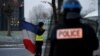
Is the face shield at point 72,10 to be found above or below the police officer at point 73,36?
above

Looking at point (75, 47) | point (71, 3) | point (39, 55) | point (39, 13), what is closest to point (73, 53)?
point (75, 47)

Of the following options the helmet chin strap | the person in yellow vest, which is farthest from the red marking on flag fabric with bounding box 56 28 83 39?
the person in yellow vest

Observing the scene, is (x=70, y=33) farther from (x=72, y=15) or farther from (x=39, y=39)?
(x=39, y=39)

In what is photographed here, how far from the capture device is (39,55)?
17.6 meters

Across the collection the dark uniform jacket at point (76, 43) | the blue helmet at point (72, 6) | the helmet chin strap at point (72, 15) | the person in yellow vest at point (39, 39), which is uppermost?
the blue helmet at point (72, 6)

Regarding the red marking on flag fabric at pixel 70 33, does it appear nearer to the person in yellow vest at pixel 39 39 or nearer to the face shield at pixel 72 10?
the face shield at pixel 72 10

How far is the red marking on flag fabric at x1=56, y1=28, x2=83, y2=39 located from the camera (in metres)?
5.40

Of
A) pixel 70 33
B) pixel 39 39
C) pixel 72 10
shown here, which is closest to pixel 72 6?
pixel 72 10

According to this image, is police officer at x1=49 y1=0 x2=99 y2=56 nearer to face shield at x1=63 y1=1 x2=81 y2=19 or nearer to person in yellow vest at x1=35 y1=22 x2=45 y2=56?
face shield at x1=63 y1=1 x2=81 y2=19

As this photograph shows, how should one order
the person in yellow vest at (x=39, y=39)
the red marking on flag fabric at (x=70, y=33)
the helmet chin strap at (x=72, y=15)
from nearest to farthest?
the helmet chin strap at (x=72, y=15)
the red marking on flag fabric at (x=70, y=33)
the person in yellow vest at (x=39, y=39)

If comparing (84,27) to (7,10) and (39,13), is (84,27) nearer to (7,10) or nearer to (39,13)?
(7,10)

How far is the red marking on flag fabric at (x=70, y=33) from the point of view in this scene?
17.7 feet

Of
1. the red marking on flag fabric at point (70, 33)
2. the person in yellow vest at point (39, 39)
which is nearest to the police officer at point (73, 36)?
the red marking on flag fabric at point (70, 33)

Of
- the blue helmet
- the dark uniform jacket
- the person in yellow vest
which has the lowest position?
the person in yellow vest
